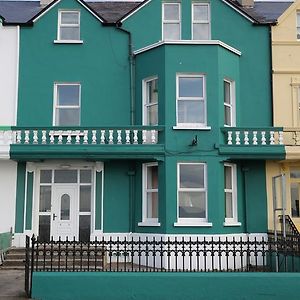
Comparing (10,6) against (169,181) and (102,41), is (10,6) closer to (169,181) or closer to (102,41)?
(102,41)

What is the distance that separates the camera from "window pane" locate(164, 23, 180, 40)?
19.0 meters

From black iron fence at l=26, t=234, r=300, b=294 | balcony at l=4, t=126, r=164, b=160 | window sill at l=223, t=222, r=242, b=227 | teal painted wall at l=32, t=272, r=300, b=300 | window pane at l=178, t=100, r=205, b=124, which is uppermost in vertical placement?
window pane at l=178, t=100, r=205, b=124

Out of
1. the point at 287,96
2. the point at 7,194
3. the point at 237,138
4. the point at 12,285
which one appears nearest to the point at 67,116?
the point at 7,194

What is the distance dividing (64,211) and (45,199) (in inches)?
32.0

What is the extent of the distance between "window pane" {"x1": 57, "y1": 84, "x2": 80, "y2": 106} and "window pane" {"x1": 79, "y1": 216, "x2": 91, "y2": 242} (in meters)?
→ 4.22

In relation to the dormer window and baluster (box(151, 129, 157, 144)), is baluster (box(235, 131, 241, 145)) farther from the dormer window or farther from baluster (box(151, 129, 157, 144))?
the dormer window

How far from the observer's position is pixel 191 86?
1739 cm

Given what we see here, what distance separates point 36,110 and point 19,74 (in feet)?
4.92

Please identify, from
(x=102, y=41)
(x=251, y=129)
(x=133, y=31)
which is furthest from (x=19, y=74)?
(x=251, y=129)

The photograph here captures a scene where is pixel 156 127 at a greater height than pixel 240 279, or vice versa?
pixel 156 127

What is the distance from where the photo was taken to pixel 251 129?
1730cm

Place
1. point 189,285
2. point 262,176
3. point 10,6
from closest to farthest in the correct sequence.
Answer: point 189,285, point 262,176, point 10,6

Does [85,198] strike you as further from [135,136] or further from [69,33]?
[69,33]

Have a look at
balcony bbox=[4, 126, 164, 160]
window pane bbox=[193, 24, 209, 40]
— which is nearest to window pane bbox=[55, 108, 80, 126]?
balcony bbox=[4, 126, 164, 160]
